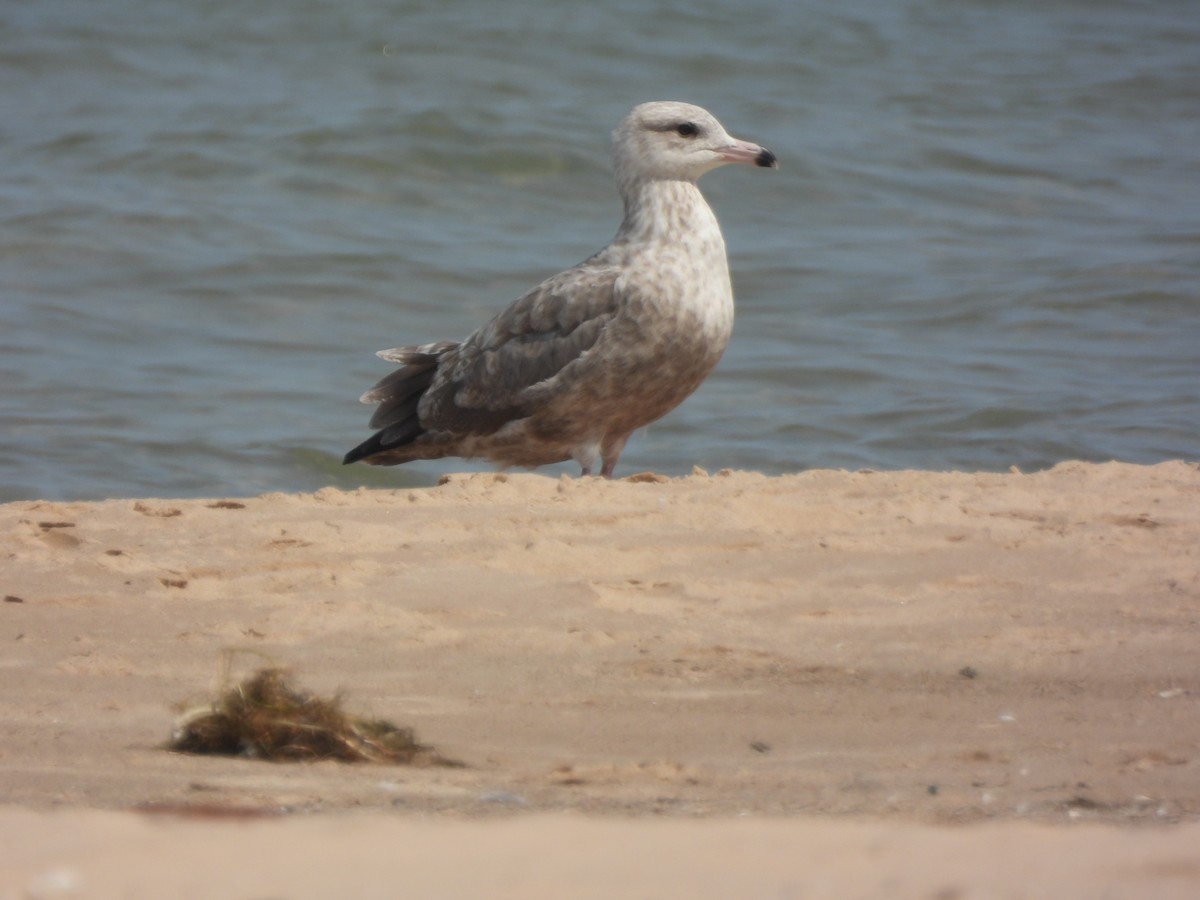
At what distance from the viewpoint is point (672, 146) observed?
7.14 metres

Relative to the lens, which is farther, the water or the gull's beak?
the water

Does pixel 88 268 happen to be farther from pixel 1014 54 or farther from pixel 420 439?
pixel 1014 54

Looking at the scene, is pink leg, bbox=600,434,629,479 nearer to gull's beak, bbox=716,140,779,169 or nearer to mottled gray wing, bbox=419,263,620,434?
mottled gray wing, bbox=419,263,620,434

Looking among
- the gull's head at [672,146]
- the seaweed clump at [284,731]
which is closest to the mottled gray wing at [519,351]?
the gull's head at [672,146]

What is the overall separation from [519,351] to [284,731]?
3.73m

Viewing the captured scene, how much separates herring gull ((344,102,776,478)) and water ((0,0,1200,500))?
5.90ft

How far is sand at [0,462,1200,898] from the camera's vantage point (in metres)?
2.44

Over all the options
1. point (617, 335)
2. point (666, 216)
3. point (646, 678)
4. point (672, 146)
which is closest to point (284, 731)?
point (646, 678)

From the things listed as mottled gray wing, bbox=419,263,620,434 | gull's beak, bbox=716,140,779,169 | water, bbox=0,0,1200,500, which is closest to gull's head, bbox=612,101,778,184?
gull's beak, bbox=716,140,779,169

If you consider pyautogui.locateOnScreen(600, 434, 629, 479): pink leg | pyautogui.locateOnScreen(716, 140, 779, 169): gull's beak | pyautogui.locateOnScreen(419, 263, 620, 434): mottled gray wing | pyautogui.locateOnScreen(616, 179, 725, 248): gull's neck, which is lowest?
pyautogui.locateOnScreen(600, 434, 629, 479): pink leg

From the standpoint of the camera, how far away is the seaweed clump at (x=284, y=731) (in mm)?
3447

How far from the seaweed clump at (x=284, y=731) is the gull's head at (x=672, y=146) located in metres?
3.96

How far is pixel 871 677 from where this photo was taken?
158 inches

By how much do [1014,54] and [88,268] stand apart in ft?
37.9
